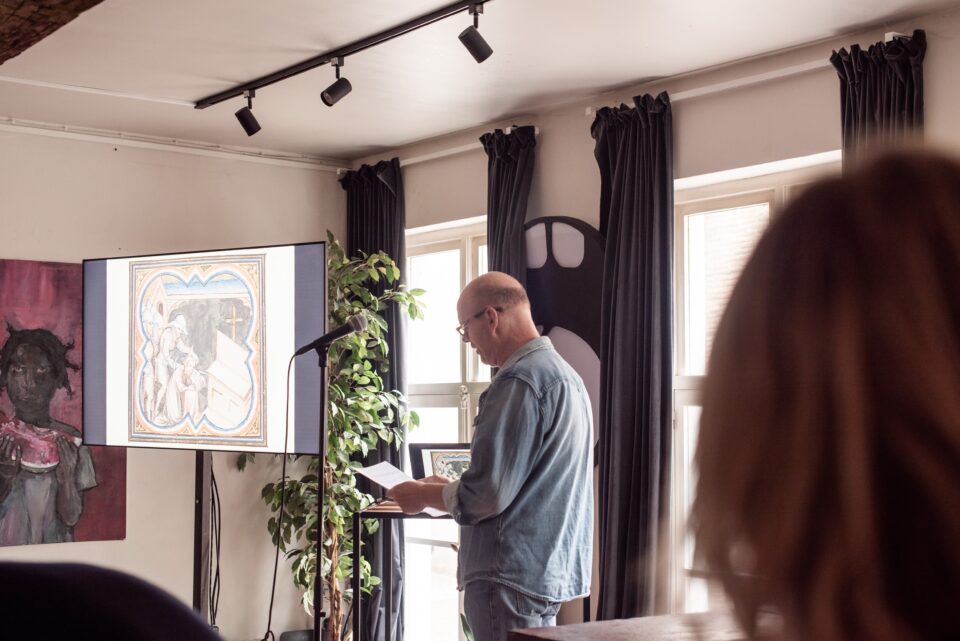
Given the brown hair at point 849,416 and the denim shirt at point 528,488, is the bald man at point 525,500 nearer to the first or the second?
the denim shirt at point 528,488

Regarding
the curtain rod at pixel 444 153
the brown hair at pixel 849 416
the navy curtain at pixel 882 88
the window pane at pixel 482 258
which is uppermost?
the curtain rod at pixel 444 153

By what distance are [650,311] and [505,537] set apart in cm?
158

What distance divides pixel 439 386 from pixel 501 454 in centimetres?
276

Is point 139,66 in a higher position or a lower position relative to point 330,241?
higher

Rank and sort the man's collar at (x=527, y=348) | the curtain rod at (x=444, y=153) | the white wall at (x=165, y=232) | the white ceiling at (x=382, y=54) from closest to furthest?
the man's collar at (x=527, y=348) < the white ceiling at (x=382, y=54) < the white wall at (x=165, y=232) < the curtain rod at (x=444, y=153)

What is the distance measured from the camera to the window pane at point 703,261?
4.15 metres

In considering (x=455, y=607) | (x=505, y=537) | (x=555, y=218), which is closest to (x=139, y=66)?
(x=555, y=218)

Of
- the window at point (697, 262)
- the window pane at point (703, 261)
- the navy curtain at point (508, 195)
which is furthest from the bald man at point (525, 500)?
the navy curtain at point (508, 195)

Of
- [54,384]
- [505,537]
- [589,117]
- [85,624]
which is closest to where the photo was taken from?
[85,624]

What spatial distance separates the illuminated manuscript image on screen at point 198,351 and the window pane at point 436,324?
1.35 metres

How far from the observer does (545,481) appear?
275 centimetres

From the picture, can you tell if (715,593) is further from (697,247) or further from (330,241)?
(330,241)

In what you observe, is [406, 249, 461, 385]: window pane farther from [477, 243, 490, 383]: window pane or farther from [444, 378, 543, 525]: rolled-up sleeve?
[444, 378, 543, 525]: rolled-up sleeve

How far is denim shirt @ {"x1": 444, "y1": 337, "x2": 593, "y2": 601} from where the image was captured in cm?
268
